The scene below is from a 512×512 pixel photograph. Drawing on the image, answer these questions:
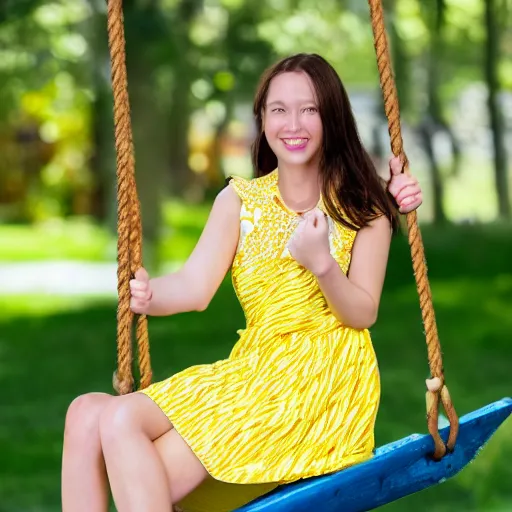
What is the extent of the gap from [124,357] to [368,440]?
473mm

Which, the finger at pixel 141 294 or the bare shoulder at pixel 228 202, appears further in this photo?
the bare shoulder at pixel 228 202

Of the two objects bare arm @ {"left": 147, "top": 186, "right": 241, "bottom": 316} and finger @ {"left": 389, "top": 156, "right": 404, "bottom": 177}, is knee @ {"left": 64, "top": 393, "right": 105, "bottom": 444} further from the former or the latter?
finger @ {"left": 389, "top": 156, "right": 404, "bottom": 177}

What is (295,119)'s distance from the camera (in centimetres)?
216

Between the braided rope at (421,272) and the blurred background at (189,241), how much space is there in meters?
1.74

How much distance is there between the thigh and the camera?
1985 millimetres

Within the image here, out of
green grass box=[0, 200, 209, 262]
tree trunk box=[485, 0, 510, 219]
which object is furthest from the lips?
green grass box=[0, 200, 209, 262]

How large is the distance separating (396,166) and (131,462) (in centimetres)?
77

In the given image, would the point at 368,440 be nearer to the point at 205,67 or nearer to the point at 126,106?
the point at 126,106

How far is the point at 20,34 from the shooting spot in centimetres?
828

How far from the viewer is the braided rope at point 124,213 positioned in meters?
2.09

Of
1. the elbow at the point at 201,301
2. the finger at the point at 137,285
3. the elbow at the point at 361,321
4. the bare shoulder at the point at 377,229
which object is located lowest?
the elbow at the point at 361,321

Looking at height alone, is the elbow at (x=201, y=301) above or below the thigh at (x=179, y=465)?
above

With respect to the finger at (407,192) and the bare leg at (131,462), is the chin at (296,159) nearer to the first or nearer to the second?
the finger at (407,192)

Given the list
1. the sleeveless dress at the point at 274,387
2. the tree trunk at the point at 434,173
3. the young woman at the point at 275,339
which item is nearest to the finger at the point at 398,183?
the young woman at the point at 275,339
